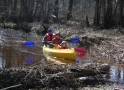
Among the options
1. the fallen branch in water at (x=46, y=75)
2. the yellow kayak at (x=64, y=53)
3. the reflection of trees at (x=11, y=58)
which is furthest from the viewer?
the yellow kayak at (x=64, y=53)

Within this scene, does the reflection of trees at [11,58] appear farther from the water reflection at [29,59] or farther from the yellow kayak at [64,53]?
the yellow kayak at [64,53]

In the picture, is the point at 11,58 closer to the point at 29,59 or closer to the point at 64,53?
the point at 29,59

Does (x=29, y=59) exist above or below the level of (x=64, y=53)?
below

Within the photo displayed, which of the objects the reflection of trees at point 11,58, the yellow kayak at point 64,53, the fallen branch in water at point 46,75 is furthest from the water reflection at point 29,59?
the fallen branch in water at point 46,75

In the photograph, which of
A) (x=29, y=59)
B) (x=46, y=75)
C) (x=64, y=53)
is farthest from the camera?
(x=29, y=59)

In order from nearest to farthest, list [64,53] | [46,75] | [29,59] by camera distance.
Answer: [46,75] → [64,53] → [29,59]

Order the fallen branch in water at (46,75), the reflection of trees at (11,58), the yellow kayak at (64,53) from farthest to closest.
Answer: the yellow kayak at (64,53)
the reflection of trees at (11,58)
the fallen branch in water at (46,75)

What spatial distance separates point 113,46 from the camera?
14.8 meters

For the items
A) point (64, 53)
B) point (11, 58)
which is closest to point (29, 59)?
point (11, 58)

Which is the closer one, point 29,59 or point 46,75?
point 46,75

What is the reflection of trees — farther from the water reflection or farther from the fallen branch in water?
the fallen branch in water

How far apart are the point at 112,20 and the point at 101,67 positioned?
16.0m

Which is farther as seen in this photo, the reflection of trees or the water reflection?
the water reflection

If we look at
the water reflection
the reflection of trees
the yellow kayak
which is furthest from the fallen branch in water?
the water reflection
